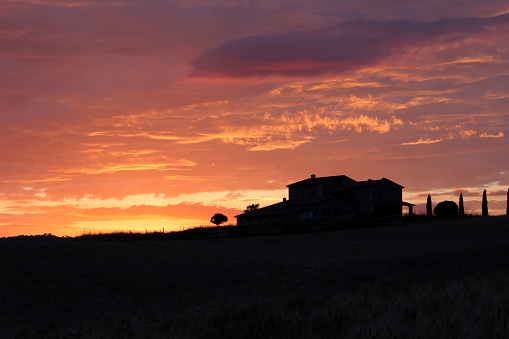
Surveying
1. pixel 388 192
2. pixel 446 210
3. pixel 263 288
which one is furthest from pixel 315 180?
pixel 263 288

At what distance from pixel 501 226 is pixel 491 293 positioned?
1874 inches

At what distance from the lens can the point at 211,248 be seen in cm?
4050

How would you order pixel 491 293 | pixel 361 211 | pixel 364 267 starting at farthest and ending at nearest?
pixel 361 211 < pixel 364 267 < pixel 491 293

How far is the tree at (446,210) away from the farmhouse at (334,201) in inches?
526

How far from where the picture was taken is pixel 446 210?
240 feet

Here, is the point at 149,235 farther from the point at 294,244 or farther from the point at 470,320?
the point at 470,320

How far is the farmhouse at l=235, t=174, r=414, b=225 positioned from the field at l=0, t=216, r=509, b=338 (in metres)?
28.1

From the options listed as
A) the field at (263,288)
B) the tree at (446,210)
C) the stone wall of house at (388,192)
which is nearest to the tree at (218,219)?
the stone wall of house at (388,192)

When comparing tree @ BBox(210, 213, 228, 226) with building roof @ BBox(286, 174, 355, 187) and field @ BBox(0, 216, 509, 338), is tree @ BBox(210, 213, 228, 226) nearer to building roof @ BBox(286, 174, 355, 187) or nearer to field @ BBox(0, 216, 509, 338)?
building roof @ BBox(286, 174, 355, 187)

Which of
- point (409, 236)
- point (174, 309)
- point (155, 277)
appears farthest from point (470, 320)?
point (409, 236)

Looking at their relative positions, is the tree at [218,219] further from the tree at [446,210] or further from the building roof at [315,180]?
the tree at [446,210]

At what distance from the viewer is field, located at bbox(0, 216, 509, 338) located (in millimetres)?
9406

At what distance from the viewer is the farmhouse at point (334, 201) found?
8050 centimetres

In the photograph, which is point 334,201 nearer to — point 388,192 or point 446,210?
point 388,192
